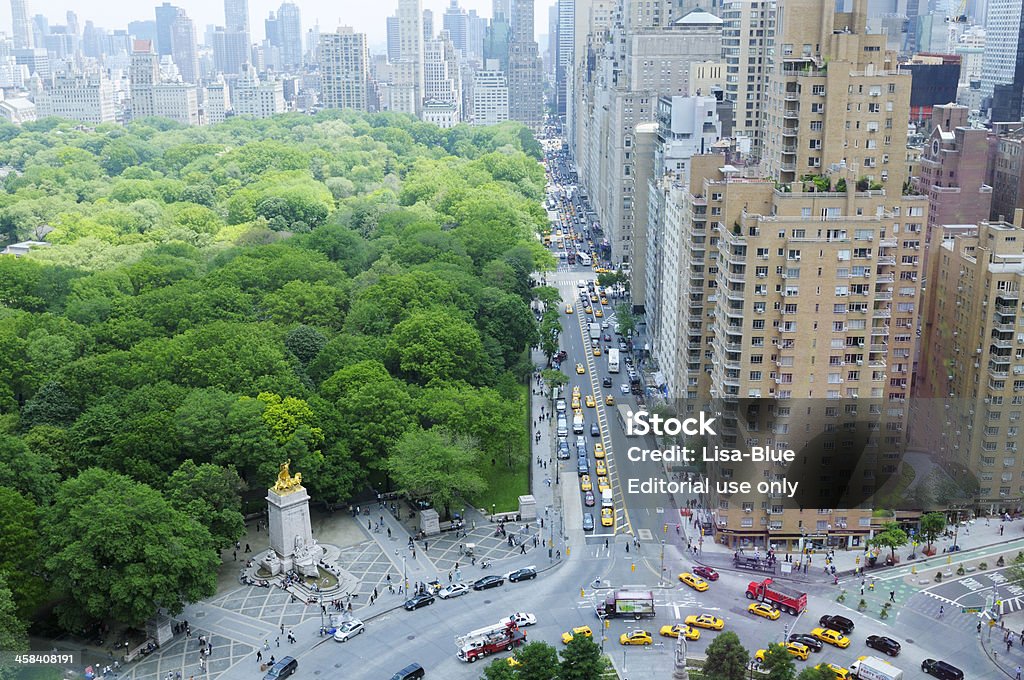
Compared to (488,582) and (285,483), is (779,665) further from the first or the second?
(285,483)

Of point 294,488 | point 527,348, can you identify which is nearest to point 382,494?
point 294,488

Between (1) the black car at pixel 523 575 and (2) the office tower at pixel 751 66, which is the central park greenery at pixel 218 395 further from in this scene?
(2) the office tower at pixel 751 66

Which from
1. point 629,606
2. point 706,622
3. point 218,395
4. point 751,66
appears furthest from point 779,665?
point 751,66

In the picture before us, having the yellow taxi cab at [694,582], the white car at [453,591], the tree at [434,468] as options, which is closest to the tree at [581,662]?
the white car at [453,591]

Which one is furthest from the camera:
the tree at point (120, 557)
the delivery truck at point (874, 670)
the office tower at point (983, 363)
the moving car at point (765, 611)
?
the office tower at point (983, 363)

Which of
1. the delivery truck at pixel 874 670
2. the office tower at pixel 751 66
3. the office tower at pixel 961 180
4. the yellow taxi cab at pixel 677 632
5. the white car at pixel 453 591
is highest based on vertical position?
the office tower at pixel 751 66
